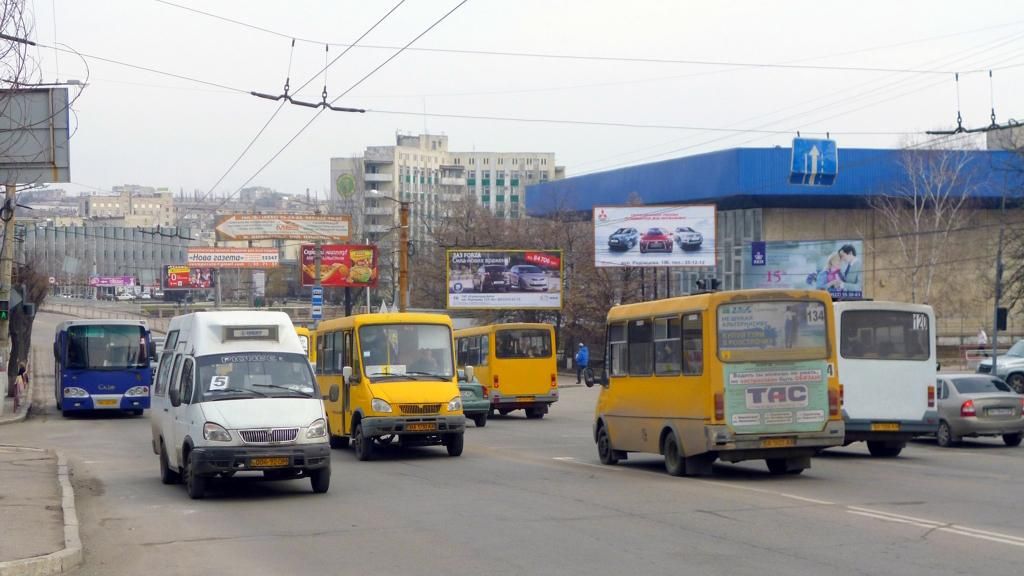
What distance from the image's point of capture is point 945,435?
25.7 meters

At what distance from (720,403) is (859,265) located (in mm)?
53098

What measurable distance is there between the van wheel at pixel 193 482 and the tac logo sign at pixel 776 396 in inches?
286

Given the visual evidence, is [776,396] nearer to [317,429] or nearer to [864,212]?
[317,429]

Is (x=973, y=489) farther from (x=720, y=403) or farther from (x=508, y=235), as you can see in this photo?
(x=508, y=235)

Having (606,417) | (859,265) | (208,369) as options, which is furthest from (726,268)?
(208,369)

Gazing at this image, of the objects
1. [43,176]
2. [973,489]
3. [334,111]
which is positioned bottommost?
[973,489]

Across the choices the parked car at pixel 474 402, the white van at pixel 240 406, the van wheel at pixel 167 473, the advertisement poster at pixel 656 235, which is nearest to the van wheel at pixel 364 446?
the van wheel at pixel 167 473

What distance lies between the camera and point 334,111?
27.8m

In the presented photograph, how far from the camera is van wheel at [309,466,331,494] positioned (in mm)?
15617

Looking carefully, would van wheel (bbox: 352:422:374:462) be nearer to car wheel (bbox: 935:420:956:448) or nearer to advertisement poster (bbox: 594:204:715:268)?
car wheel (bbox: 935:420:956:448)

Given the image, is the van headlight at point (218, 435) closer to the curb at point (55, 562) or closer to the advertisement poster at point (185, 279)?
the curb at point (55, 562)

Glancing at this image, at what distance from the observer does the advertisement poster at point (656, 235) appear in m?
57.7

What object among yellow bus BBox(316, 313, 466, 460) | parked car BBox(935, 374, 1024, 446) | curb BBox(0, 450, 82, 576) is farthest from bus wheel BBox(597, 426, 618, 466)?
curb BBox(0, 450, 82, 576)

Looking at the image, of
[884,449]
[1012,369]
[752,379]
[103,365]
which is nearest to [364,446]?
[752,379]
